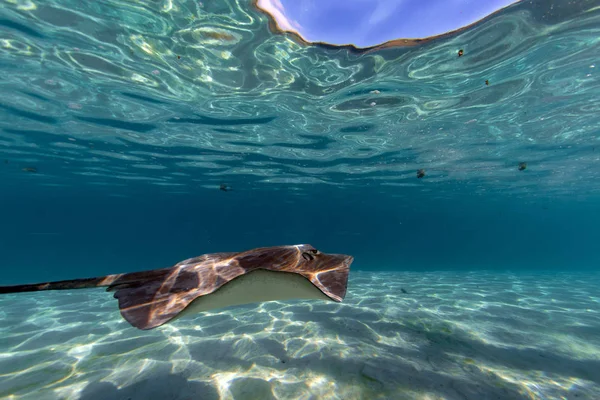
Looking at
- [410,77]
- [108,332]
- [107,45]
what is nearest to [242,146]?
[107,45]

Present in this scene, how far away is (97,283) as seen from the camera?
3.29 meters

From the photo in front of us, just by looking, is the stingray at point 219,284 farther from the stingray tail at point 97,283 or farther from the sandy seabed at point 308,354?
the sandy seabed at point 308,354

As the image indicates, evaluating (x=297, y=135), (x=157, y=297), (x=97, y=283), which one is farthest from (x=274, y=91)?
(x=157, y=297)

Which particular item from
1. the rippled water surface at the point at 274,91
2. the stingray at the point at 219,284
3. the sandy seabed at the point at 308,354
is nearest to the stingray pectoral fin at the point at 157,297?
the stingray at the point at 219,284

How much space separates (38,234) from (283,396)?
18186cm

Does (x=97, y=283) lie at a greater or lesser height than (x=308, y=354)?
greater

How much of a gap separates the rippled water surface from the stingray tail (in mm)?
7646

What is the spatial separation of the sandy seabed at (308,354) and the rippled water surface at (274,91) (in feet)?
28.7

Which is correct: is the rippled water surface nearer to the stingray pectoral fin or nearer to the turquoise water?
the turquoise water

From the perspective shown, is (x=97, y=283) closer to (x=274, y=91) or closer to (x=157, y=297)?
(x=157, y=297)

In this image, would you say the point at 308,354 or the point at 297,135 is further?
the point at 297,135

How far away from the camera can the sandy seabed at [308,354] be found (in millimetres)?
4230

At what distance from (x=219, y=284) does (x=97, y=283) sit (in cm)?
162

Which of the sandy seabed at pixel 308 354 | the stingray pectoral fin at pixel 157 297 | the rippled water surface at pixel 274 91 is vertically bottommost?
the sandy seabed at pixel 308 354
